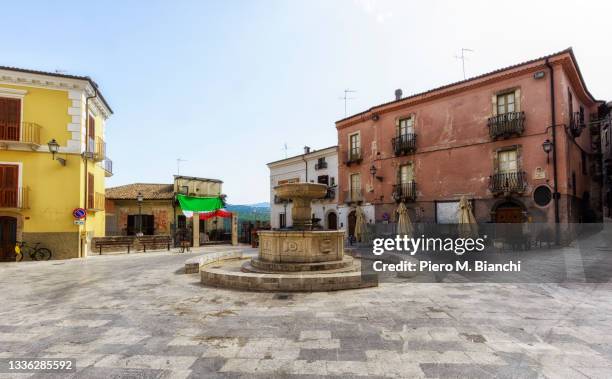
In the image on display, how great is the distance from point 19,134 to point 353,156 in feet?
65.0

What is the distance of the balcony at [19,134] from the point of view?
14180mm

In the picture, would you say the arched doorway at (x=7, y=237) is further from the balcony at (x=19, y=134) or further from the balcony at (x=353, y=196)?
the balcony at (x=353, y=196)

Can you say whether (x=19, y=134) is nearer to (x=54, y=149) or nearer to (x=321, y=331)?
(x=54, y=149)

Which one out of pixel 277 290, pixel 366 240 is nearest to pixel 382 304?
pixel 277 290

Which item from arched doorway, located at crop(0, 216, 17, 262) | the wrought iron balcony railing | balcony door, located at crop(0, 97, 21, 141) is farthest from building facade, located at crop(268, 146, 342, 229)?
balcony door, located at crop(0, 97, 21, 141)

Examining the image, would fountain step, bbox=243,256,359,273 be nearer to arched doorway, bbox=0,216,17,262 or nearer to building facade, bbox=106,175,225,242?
arched doorway, bbox=0,216,17,262

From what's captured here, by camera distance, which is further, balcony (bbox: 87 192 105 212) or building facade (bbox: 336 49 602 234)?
balcony (bbox: 87 192 105 212)

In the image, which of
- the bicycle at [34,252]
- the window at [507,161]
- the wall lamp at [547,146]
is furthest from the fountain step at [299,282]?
the window at [507,161]

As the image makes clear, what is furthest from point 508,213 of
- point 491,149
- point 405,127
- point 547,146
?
point 405,127

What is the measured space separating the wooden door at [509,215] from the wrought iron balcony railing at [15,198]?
23147mm

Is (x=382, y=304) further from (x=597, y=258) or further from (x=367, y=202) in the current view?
(x=367, y=202)

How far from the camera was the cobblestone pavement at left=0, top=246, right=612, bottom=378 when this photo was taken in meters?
3.54

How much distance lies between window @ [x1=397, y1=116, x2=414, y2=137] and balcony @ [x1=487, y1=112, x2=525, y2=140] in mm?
4859

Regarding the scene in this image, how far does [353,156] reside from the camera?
24594 mm
